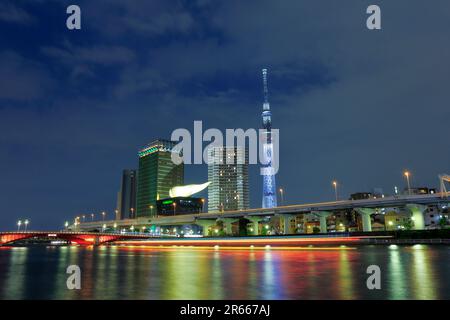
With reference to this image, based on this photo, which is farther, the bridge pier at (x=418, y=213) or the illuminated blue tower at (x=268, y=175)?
the illuminated blue tower at (x=268, y=175)

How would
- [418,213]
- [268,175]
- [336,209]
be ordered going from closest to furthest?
1. [418,213]
2. [336,209]
3. [268,175]

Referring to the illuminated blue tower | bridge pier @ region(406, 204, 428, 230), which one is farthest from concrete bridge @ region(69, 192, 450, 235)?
the illuminated blue tower

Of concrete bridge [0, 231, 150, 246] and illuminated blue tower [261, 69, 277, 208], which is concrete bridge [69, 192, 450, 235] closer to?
concrete bridge [0, 231, 150, 246]

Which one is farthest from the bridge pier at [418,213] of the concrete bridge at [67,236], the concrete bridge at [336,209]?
the concrete bridge at [67,236]

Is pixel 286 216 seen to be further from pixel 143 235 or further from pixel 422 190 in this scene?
pixel 422 190

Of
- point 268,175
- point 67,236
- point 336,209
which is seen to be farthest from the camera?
point 268,175

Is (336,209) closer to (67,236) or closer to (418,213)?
(418,213)

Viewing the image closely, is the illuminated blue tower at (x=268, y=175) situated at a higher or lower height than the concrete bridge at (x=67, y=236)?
higher

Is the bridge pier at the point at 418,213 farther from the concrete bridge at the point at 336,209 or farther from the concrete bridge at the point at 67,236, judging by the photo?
the concrete bridge at the point at 67,236

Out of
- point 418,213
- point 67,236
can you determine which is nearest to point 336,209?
point 418,213

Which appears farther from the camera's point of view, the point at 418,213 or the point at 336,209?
the point at 336,209
